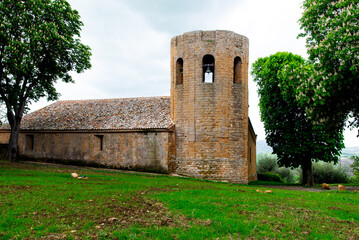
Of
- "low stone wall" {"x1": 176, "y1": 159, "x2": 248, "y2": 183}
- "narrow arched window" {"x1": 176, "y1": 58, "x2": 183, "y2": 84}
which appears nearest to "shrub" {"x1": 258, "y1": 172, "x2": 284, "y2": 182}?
"low stone wall" {"x1": 176, "y1": 159, "x2": 248, "y2": 183}

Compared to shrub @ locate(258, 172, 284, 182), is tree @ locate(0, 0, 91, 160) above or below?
above

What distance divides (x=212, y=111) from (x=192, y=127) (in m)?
1.84

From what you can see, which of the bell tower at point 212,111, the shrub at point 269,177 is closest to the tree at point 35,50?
the bell tower at point 212,111

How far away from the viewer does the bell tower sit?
20375 mm

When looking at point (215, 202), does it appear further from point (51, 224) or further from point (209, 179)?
point (209, 179)

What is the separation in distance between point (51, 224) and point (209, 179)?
14.4 metres

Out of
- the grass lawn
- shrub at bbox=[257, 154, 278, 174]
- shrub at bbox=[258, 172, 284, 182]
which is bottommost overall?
shrub at bbox=[258, 172, 284, 182]

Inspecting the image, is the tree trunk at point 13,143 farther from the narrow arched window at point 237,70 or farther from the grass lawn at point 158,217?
the narrow arched window at point 237,70

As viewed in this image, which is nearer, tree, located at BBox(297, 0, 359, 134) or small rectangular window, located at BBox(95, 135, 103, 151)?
tree, located at BBox(297, 0, 359, 134)

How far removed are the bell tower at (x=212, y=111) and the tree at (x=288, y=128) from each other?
412 centimetres

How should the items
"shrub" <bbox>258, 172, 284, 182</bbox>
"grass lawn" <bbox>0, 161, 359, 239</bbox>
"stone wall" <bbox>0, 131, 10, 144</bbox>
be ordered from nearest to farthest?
"grass lawn" <bbox>0, 161, 359, 239</bbox> → "stone wall" <bbox>0, 131, 10, 144</bbox> → "shrub" <bbox>258, 172, 284, 182</bbox>

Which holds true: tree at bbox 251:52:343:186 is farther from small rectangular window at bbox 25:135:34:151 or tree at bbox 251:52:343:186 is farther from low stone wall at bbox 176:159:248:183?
small rectangular window at bbox 25:135:34:151

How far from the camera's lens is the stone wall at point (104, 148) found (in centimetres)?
2142

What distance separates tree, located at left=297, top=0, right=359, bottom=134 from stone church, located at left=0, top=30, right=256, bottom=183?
5.55 metres
